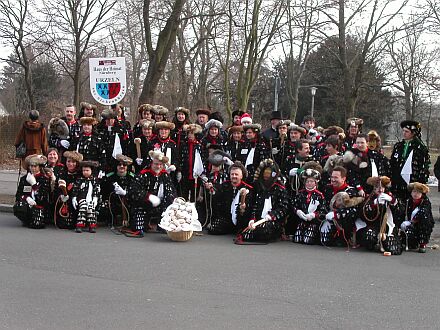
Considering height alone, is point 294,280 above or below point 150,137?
below

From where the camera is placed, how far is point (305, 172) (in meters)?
8.96

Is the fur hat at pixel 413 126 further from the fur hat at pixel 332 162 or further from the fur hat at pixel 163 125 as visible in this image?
the fur hat at pixel 163 125

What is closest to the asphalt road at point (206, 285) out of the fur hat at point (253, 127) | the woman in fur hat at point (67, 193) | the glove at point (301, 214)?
the glove at point (301, 214)

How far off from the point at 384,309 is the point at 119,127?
21.1ft

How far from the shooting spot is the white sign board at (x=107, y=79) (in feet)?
38.4

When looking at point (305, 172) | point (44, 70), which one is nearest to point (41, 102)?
point (44, 70)

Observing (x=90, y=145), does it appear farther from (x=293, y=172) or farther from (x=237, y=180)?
(x=293, y=172)

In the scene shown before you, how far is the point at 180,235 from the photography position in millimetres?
8641

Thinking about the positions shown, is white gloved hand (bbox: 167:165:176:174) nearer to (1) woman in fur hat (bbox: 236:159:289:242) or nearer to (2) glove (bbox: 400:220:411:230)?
(1) woman in fur hat (bbox: 236:159:289:242)

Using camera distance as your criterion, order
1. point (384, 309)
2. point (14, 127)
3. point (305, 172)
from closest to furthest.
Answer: point (384, 309) → point (305, 172) → point (14, 127)

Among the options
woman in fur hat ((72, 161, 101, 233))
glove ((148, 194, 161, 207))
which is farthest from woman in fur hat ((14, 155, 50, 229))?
glove ((148, 194, 161, 207))

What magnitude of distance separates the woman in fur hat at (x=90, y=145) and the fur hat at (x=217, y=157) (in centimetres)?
202

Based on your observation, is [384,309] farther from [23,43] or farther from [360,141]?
[23,43]

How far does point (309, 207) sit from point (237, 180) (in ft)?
4.23
